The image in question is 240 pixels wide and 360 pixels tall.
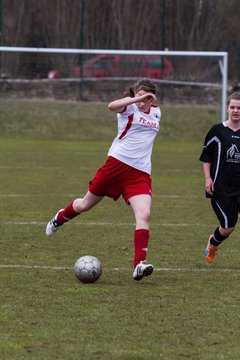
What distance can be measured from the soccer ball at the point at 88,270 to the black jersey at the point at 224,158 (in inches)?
62.8

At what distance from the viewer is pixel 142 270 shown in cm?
766

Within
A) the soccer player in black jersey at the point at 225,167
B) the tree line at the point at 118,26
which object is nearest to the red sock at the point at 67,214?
the soccer player in black jersey at the point at 225,167

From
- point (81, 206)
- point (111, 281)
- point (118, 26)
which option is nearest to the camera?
point (111, 281)

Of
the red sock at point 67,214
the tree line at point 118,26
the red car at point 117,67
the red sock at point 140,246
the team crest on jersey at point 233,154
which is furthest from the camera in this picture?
the tree line at point 118,26

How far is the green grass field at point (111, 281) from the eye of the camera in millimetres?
5746

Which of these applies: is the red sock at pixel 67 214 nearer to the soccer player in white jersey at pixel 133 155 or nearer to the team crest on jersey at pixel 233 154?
the soccer player in white jersey at pixel 133 155

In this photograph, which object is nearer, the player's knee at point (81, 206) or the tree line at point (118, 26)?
the player's knee at point (81, 206)

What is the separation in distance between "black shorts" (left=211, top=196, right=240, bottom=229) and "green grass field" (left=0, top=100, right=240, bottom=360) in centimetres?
45

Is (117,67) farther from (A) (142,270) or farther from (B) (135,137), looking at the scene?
(A) (142,270)

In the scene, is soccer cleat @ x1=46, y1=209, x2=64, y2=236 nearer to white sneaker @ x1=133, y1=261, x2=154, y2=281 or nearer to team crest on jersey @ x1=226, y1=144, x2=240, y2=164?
white sneaker @ x1=133, y1=261, x2=154, y2=281

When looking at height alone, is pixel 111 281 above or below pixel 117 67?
above

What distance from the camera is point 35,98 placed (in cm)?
2911

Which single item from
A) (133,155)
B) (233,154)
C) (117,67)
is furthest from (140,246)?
(117,67)

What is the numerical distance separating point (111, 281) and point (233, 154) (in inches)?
70.9
